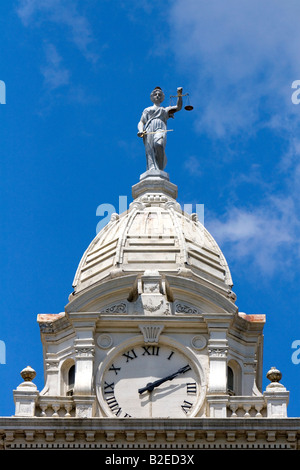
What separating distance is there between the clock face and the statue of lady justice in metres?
11.0

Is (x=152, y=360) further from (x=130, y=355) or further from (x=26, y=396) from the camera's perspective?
(x=26, y=396)

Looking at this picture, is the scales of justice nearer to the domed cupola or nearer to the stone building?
the domed cupola

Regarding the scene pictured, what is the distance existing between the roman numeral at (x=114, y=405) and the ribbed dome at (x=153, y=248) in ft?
17.1

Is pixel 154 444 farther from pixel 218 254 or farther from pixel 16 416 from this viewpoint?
pixel 218 254

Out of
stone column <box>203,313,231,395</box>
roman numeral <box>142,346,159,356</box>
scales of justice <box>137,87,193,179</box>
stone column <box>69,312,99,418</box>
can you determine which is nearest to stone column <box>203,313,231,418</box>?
stone column <box>203,313,231,395</box>

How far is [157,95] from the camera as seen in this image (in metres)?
77.8

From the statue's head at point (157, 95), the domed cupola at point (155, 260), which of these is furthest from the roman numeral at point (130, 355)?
the statue's head at point (157, 95)

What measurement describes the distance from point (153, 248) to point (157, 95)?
8742 mm

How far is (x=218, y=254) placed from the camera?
72.8m

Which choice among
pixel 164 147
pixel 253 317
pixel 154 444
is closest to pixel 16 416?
pixel 154 444

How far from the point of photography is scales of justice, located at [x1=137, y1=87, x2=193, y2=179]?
7656 centimetres

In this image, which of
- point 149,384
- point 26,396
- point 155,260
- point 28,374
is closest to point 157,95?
point 155,260

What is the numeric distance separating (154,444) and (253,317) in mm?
9083

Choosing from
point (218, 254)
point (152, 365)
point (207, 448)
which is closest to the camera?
point (207, 448)
